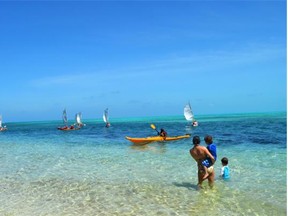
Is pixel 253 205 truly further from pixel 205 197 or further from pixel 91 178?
pixel 91 178

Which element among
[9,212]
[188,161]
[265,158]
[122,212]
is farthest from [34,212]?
[265,158]

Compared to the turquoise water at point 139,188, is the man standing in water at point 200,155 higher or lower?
higher


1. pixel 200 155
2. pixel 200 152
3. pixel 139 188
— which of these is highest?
pixel 200 152

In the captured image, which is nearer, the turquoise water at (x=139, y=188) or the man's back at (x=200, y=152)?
the turquoise water at (x=139, y=188)

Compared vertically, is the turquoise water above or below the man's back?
below

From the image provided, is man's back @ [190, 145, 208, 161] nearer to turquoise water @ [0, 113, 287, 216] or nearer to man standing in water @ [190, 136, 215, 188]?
man standing in water @ [190, 136, 215, 188]

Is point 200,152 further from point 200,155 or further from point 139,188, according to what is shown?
point 139,188

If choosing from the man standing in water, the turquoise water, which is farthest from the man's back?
the turquoise water

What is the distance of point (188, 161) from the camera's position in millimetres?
19969

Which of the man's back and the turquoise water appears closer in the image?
the turquoise water

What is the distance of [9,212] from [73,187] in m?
3.66

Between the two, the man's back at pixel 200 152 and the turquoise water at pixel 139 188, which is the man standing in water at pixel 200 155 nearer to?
the man's back at pixel 200 152

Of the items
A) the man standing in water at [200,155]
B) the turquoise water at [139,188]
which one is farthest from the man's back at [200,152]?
the turquoise water at [139,188]

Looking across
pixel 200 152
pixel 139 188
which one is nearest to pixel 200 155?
pixel 200 152
